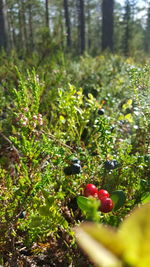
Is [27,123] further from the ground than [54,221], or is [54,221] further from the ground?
[27,123]

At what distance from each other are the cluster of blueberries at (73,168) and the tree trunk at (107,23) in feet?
27.0

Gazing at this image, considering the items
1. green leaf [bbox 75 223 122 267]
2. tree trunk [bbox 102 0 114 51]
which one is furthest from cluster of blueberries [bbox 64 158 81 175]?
tree trunk [bbox 102 0 114 51]

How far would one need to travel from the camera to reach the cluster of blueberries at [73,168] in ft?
3.47

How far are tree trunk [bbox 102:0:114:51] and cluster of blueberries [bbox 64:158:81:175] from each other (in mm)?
8228

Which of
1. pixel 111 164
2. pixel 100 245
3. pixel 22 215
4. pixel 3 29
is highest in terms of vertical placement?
pixel 3 29

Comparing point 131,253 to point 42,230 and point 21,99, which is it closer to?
point 42,230

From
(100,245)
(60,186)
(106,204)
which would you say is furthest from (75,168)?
(100,245)

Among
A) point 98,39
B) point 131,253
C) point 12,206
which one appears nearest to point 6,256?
point 12,206

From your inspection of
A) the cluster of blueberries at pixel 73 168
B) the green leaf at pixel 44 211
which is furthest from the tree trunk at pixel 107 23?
the green leaf at pixel 44 211

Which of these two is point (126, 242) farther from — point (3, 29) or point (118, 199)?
point (3, 29)

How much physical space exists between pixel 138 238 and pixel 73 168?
2.59ft

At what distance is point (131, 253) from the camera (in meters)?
0.28

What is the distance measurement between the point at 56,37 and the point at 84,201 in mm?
3478

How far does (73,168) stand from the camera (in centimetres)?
106
